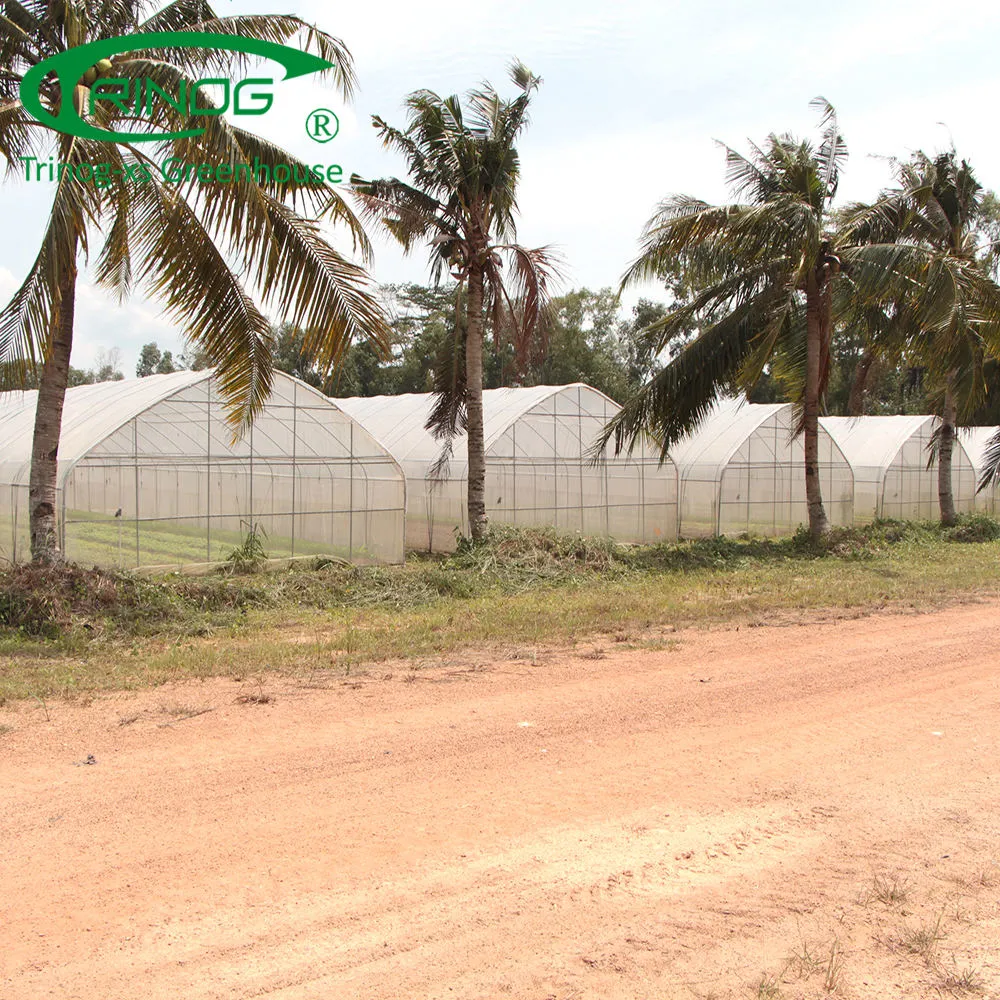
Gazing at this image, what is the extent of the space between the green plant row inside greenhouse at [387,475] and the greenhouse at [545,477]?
0.12 ft

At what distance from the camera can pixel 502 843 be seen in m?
5.05

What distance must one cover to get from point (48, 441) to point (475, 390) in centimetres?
768

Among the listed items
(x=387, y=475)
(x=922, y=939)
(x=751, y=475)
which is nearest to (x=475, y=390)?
(x=387, y=475)

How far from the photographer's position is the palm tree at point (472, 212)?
1666 centimetres

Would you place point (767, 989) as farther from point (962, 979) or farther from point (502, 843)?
point (502, 843)

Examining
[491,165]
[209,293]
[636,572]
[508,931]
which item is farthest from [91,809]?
[491,165]

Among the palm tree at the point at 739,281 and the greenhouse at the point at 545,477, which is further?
the greenhouse at the point at 545,477

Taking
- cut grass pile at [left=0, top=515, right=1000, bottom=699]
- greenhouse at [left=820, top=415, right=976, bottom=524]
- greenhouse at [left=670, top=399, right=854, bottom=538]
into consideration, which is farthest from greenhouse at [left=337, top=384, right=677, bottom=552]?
greenhouse at [left=820, top=415, right=976, bottom=524]

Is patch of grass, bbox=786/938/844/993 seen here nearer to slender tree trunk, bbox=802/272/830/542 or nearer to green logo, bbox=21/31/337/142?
green logo, bbox=21/31/337/142

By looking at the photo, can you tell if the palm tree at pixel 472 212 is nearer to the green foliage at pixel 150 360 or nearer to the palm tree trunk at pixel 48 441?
the palm tree trunk at pixel 48 441

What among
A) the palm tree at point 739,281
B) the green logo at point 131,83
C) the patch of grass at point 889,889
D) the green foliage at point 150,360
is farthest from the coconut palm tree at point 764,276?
the green foliage at point 150,360

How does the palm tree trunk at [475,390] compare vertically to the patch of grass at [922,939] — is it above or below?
above

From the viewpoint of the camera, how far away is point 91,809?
538 cm

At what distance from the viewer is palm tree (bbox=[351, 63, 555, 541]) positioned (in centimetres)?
1666
